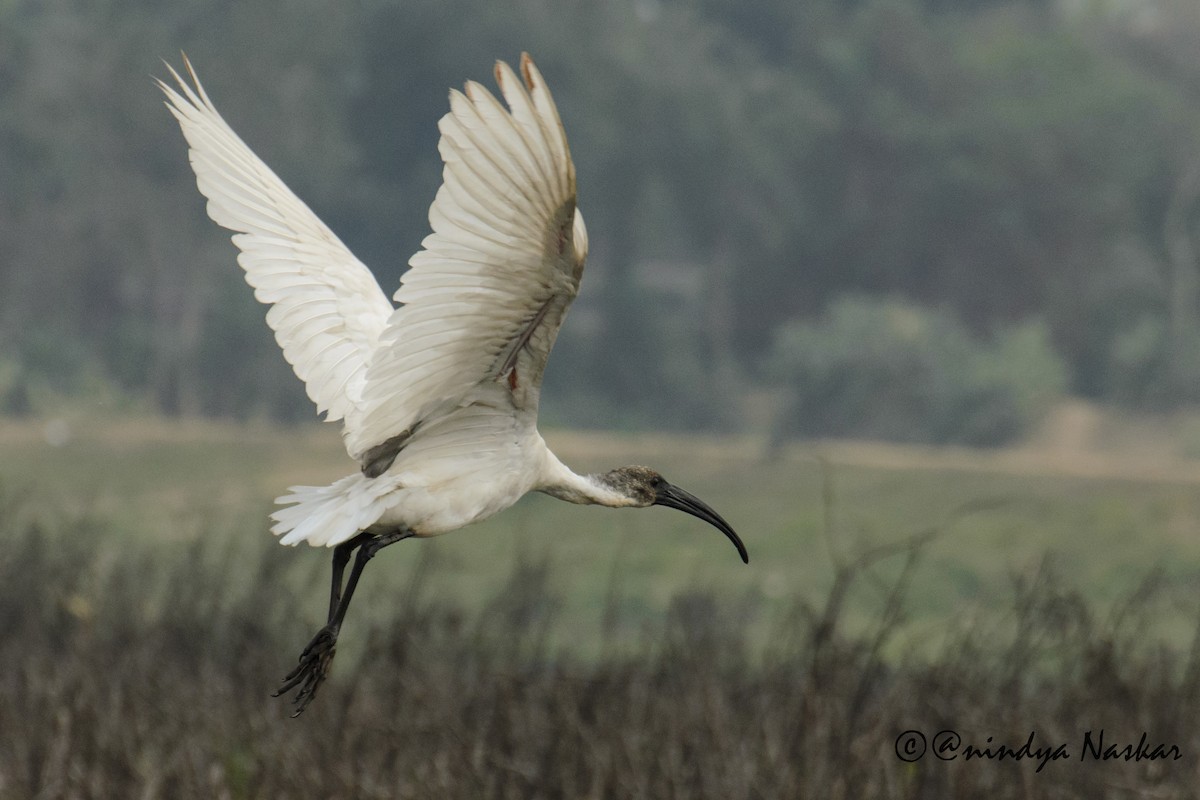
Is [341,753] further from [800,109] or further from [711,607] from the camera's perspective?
[800,109]

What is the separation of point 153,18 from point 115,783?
49238 mm

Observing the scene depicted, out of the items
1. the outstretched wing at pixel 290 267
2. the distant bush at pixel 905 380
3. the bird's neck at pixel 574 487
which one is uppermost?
the distant bush at pixel 905 380

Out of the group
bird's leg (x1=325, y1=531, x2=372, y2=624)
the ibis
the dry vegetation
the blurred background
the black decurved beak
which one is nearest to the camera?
the ibis

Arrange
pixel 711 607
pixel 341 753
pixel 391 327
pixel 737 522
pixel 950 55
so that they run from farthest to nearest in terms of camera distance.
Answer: pixel 950 55, pixel 737 522, pixel 711 607, pixel 341 753, pixel 391 327

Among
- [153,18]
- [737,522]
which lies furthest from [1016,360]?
[153,18]

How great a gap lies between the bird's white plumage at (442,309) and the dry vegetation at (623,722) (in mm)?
1320

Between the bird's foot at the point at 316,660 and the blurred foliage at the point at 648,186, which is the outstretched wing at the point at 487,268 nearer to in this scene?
the bird's foot at the point at 316,660

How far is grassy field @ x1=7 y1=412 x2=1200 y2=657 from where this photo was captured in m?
30.7

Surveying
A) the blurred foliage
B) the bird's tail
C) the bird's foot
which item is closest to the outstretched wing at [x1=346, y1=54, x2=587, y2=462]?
the bird's tail

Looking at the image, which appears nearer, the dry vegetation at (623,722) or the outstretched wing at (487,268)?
the outstretched wing at (487,268)

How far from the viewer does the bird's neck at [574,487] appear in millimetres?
6641

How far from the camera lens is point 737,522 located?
1431 inches

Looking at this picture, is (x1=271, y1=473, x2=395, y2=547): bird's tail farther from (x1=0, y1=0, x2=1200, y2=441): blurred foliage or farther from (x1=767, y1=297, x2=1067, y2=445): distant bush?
(x1=767, y1=297, x2=1067, y2=445): distant bush

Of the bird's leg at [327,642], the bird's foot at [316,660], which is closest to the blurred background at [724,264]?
the bird's leg at [327,642]
